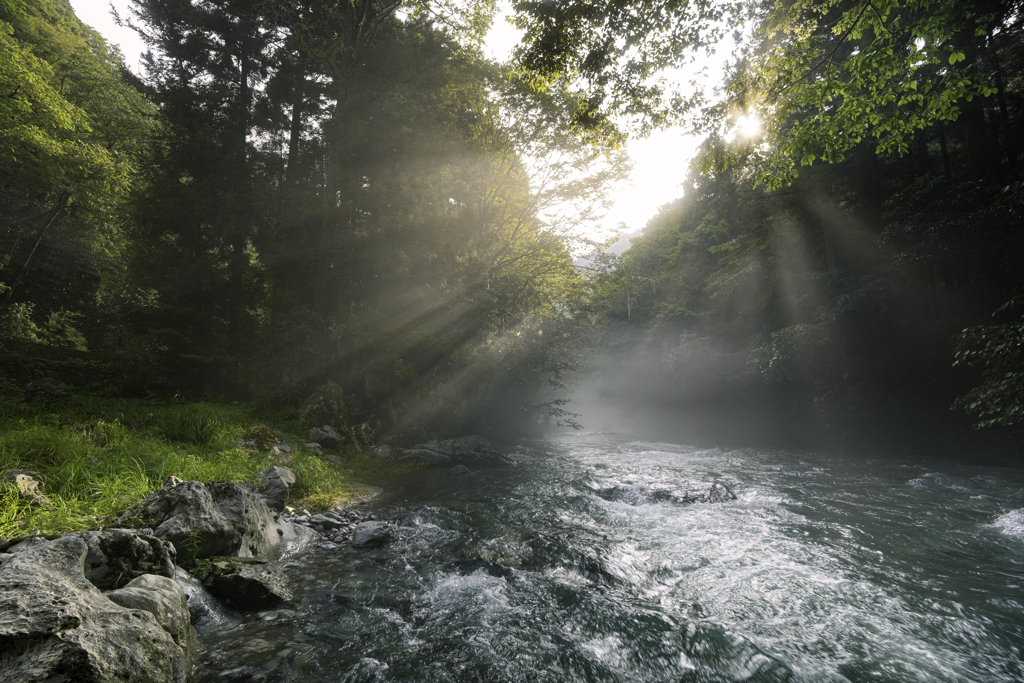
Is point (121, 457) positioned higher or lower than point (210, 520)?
higher

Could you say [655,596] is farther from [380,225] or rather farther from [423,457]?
[380,225]

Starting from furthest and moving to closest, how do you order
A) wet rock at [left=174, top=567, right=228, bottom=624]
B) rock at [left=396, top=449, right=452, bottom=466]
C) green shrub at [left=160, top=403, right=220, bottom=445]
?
rock at [left=396, top=449, right=452, bottom=466] < green shrub at [left=160, top=403, right=220, bottom=445] < wet rock at [left=174, top=567, right=228, bottom=624]

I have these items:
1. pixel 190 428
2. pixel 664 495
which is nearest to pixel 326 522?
pixel 190 428

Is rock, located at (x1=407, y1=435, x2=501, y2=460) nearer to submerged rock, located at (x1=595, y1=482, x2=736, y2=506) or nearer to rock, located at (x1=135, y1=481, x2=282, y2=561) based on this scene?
submerged rock, located at (x1=595, y1=482, x2=736, y2=506)

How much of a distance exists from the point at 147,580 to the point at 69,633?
118cm

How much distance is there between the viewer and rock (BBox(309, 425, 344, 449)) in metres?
11.8

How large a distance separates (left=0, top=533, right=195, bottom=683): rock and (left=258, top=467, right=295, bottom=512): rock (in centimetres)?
389

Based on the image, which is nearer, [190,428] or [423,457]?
[190,428]

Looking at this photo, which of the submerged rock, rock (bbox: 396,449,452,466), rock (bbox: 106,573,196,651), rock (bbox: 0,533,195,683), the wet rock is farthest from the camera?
rock (bbox: 396,449,452,466)

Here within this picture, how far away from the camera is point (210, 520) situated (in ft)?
16.1

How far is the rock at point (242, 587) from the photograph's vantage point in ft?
13.7

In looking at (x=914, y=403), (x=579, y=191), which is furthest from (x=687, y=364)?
(x=579, y=191)

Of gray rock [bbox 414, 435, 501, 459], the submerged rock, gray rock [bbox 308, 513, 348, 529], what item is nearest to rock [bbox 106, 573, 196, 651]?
gray rock [bbox 308, 513, 348, 529]

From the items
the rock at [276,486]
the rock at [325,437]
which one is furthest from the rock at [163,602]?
the rock at [325,437]
